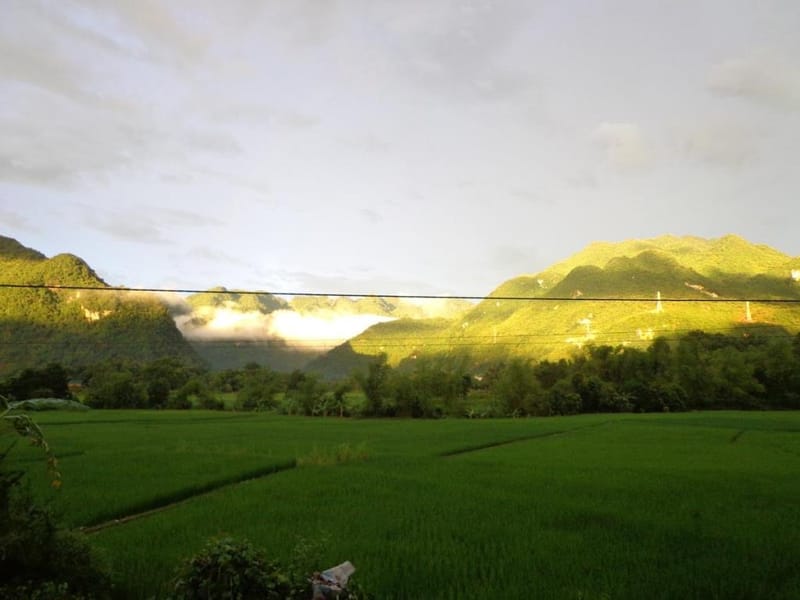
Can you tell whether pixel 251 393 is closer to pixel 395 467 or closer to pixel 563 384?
pixel 563 384

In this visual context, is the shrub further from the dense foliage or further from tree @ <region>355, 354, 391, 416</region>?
tree @ <region>355, 354, 391, 416</region>

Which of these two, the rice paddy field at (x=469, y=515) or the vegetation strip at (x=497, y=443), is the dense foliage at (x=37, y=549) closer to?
the rice paddy field at (x=469, y=515)

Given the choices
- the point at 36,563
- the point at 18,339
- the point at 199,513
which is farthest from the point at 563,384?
the point at 18,339

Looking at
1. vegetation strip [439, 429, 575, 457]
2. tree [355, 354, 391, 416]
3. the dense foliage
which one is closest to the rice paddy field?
the dense foliage

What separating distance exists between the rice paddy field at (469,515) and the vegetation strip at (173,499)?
0.05 metres

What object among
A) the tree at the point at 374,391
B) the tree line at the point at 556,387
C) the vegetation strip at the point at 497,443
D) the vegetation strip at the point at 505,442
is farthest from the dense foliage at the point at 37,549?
the tree at the point at 374,391

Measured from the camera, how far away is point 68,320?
113375 millimetres

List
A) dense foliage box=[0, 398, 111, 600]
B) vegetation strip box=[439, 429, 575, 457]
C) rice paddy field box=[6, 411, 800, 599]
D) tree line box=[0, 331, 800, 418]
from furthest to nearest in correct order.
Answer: tree line box=[0, 331, 800, 418], vegetation strip box=[439, 429, 575, 457], rice paddy field box=[6, 411, 800, 599], dense foliage box=[0, 398, 111, 600]

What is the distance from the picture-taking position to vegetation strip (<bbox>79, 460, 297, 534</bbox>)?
413 inches

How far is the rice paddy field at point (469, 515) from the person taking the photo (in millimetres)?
6691

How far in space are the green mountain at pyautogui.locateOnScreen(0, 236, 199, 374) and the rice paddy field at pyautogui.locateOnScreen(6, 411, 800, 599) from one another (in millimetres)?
90251

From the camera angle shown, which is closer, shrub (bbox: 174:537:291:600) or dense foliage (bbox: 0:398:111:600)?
shrub (bbox: 174:537:291:600)

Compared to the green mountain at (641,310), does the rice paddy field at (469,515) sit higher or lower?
lower

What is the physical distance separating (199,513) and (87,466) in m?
9.60
